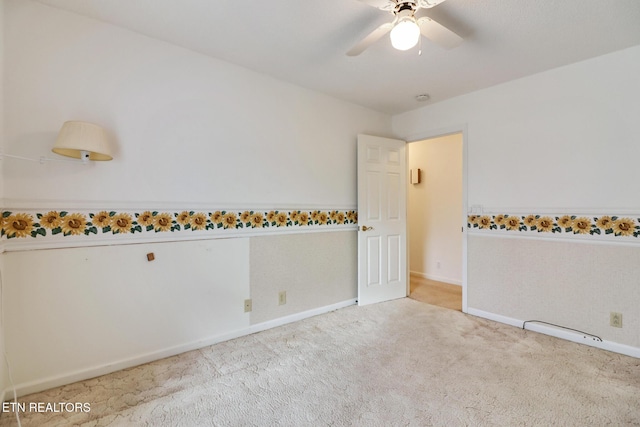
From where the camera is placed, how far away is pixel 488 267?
3062 mm

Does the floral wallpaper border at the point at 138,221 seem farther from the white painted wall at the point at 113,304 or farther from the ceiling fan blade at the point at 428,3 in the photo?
the ceiling fan blade at the point at 428,3

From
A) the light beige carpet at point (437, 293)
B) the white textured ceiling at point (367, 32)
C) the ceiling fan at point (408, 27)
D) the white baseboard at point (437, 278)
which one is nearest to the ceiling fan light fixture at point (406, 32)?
the ceiling fan at point (408, 27)

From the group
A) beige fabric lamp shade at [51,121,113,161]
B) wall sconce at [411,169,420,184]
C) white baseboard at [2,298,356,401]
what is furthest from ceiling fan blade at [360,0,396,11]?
wall sconce at [411,169,420,184]

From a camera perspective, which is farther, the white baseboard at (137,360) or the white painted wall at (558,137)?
the white painted wall at (558,137)

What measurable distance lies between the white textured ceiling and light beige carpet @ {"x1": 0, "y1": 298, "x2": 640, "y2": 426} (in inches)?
93.3

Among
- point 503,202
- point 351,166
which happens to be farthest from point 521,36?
point 351,166

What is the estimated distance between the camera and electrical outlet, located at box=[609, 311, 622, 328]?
2.33 meters

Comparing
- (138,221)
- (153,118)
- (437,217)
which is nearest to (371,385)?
(138,221)

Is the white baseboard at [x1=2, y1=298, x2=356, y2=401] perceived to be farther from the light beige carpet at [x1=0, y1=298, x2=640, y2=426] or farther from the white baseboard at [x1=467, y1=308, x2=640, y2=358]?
the white baseboard at [x1=467, y1=308, x2=640, y2=358]

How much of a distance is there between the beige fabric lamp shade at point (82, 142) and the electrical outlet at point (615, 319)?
12.9ft

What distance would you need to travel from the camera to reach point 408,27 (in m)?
1.45

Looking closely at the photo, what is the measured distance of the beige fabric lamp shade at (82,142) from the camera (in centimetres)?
172

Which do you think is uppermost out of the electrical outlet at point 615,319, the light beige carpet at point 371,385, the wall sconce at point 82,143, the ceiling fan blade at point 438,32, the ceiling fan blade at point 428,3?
the ceiling fan blade at point 428,3

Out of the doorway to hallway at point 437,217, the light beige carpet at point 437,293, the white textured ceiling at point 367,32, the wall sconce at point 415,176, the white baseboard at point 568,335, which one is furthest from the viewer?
the wall sconce at point 415,176
